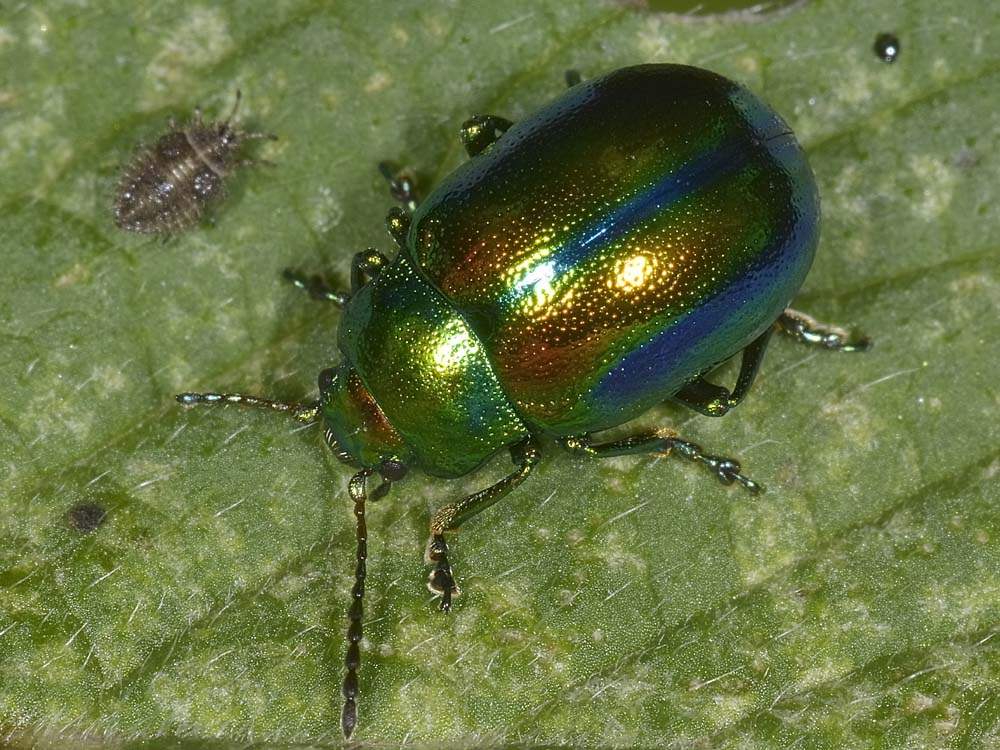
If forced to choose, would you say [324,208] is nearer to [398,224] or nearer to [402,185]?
[402,185]

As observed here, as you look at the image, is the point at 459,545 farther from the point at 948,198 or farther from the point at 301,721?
the point at 948,198

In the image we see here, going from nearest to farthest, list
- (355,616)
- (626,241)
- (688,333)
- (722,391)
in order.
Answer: (626,241)
(688,333)
(355,616)
(722,391)

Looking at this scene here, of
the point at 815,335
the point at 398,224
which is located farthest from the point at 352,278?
the point at 815,335

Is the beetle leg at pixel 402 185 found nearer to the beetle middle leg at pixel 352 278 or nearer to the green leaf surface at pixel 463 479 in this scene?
the green leaf surface at pixel 463 479

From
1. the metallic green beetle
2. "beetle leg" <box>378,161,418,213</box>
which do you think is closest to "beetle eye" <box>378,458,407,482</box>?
the metallic green beetle

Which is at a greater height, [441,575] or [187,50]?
[187,50]

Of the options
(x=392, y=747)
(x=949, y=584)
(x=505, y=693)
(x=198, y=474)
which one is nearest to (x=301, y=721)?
(x=392, y=747)
